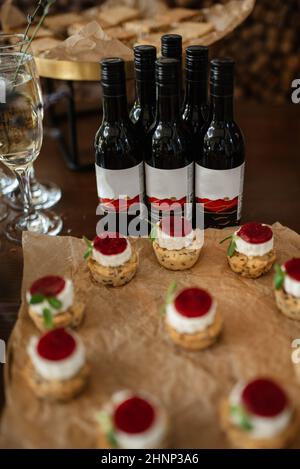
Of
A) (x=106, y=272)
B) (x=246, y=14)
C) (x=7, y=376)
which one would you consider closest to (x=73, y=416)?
(x=7, y=376)

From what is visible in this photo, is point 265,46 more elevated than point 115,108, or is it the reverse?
point 115,108

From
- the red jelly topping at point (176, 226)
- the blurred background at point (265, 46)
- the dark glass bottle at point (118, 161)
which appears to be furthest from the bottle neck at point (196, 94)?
the blurred background at point (265, 46)

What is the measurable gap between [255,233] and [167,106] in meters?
0.25

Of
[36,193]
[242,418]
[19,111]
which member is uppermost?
[19,111]

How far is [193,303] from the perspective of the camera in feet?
2.54

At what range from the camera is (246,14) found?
132 cm

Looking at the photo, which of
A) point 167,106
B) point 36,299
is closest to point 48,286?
point 36,299

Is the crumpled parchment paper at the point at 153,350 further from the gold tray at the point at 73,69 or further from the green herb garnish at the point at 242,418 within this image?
the gold tray at the point at 73,69

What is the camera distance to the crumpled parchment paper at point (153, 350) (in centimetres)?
67

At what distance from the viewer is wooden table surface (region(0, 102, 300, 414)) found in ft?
3.30

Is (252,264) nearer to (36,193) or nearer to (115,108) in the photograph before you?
(115,108)

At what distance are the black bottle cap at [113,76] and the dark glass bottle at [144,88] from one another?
53 mm

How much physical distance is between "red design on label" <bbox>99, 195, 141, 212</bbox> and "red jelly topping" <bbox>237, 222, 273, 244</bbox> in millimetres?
194

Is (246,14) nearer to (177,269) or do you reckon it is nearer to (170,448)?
(177,269)
